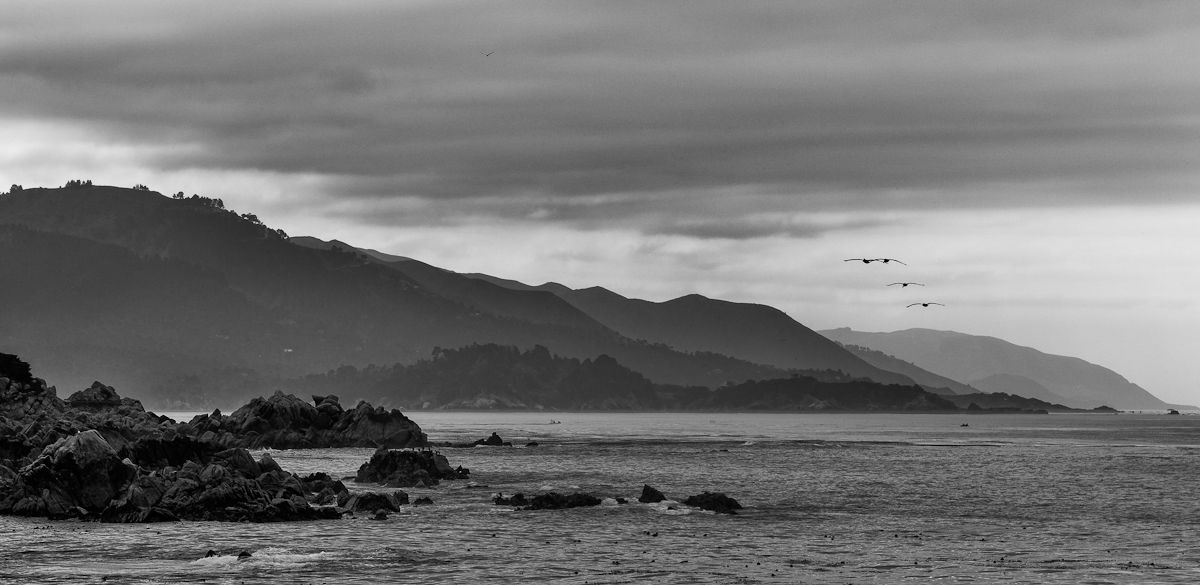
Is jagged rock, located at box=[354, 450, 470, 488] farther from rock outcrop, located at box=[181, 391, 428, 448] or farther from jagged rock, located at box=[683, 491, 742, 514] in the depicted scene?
rock outcrop, located at box=[181, 391, 428, 448]

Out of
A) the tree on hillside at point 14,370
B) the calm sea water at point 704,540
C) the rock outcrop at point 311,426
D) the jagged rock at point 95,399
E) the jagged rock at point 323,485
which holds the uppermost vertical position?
the tree on hillside at point 14,370

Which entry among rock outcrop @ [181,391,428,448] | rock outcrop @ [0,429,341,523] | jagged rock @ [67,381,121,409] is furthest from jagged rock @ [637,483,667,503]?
jagged rock @ [67,381,121,409]

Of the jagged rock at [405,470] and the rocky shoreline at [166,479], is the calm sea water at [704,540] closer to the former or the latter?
the rocky shoreline at [166,479]

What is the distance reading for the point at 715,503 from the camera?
79.6m

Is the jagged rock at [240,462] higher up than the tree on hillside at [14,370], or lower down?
lower down

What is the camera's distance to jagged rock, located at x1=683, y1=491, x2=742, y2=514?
7912cm

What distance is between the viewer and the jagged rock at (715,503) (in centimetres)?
7912

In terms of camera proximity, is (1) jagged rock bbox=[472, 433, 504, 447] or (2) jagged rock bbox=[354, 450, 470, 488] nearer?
(2) jagged rock bbox=[354, 450, 470, 488]

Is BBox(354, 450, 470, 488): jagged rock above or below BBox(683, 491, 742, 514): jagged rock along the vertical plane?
above

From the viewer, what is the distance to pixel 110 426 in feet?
325

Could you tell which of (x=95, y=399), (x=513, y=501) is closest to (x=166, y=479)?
(x=513, y=501)

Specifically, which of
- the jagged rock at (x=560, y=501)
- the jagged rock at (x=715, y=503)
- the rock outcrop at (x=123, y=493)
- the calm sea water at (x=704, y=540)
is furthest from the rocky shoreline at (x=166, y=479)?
the jagged rock at (x=715, y=503)

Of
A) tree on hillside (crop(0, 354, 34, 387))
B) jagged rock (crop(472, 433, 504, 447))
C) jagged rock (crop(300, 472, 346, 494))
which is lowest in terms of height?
jagged rock (crop(300, 472, 346, 494))

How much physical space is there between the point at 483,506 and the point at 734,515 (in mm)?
16712
